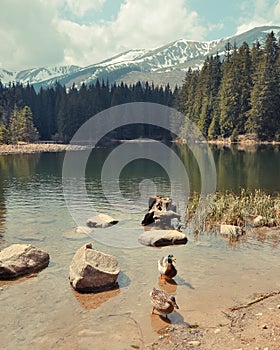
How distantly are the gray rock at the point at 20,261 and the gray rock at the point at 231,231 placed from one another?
11.0 metres

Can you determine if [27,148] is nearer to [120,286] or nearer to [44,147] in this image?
[44,147]

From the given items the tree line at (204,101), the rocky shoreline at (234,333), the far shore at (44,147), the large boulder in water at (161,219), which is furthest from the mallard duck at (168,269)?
the tree line at (204,101)

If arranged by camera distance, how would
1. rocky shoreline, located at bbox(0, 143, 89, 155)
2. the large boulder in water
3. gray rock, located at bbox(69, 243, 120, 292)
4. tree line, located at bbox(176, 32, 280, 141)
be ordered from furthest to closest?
rocky shoreline, located at bbox(0, 143, 89, 155)
tree line, located at bbox(176, 32, 280, 141)
the large boulder in water
gray rock, located at bbox(69, 243, 120, 292)

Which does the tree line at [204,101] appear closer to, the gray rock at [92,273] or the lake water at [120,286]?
the lake water at [120,286]

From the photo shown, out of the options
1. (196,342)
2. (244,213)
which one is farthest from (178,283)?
(244,213)

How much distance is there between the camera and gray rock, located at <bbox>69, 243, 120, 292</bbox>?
14867mm

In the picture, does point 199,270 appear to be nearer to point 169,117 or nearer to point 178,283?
point 178,283

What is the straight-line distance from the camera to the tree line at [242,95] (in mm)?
99394

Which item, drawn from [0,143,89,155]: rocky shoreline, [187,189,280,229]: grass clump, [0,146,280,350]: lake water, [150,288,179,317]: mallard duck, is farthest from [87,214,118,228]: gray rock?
[0,143,89,155]: rocky shoreline

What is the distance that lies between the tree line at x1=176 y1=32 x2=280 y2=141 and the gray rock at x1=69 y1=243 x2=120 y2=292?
91.4m

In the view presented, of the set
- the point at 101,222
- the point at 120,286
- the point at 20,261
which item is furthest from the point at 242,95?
the point at 20,261

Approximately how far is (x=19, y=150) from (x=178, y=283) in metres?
97.7

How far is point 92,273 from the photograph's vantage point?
15.1 m

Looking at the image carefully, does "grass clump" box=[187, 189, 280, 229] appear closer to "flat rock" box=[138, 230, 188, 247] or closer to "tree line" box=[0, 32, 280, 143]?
"flat rock" box=[138, 230, 188, 247]
